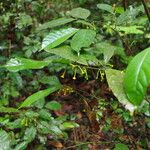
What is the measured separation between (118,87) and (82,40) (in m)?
0.22

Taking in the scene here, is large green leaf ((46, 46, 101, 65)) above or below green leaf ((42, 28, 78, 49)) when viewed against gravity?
below

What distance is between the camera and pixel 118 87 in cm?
102

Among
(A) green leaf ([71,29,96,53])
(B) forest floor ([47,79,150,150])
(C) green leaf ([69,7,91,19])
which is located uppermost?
(A) green leaf ([71,29,96,53])

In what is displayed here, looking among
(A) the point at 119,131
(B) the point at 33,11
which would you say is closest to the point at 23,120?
(A) the point at 119,131

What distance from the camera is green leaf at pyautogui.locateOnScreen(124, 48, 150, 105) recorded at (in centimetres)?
90

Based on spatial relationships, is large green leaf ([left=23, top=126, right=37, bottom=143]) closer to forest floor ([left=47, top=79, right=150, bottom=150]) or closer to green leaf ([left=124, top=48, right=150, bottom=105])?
forest floor ([left=47, top=79, right=150, bottom=150])

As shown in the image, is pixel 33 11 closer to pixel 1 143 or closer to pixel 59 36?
pixel 1 143

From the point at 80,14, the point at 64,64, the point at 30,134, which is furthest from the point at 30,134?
the point at 64,64

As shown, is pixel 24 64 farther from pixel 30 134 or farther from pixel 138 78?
pixel 30 134

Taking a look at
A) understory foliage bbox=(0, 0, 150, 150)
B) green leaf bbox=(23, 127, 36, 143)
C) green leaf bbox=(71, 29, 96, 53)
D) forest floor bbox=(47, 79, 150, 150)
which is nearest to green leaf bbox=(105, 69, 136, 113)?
understory foliage bbox=(0, 0, 150, 150)

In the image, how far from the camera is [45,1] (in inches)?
152

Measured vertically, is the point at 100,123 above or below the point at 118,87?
below

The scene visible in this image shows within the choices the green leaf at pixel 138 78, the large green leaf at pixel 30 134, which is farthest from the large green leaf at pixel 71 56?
the large green leaf at pixel 30 134

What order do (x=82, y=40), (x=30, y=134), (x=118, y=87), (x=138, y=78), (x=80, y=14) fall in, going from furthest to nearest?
(x=30, y=134) < (x=80, y=14) < (x=82, y=40) < (x=118, y=87) < (x=138, y=78)
